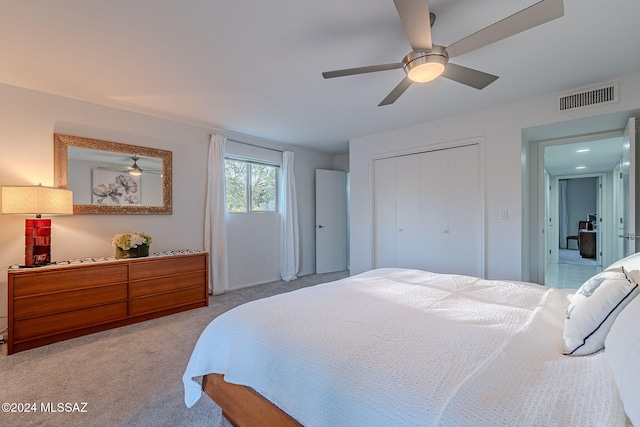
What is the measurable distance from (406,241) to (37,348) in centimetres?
406

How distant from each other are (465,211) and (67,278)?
167 inches

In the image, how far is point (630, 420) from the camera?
2.24 ft

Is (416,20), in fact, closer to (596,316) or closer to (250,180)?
(596,316)

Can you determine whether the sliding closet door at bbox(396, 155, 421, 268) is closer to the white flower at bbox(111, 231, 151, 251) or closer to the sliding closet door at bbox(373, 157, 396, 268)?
the sliding closet door at bbox(373, 157, 396, 268)

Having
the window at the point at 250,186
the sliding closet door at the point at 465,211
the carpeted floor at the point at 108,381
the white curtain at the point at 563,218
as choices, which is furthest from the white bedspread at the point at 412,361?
the white curtain at the point at 563,218

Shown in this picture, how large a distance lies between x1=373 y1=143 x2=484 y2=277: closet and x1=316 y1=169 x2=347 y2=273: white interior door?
1291 mm

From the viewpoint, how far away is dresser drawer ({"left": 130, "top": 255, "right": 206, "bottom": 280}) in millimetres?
2988

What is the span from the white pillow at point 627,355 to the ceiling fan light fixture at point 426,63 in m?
1.46

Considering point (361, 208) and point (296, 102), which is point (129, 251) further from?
point (361, 208)

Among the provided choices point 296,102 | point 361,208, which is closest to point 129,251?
point 296,102

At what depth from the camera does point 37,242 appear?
100 inches

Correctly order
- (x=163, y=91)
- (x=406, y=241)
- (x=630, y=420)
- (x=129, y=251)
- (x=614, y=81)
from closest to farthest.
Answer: (x=630, y=420) < (x=614, y=81) < (x=163, y=91) < (x=129, y=251) < (x=406, y=241)

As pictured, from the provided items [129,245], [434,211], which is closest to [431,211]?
[434,211]

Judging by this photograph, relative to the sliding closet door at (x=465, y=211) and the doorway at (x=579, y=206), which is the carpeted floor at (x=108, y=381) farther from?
the doorway at (x=579, y=206)
